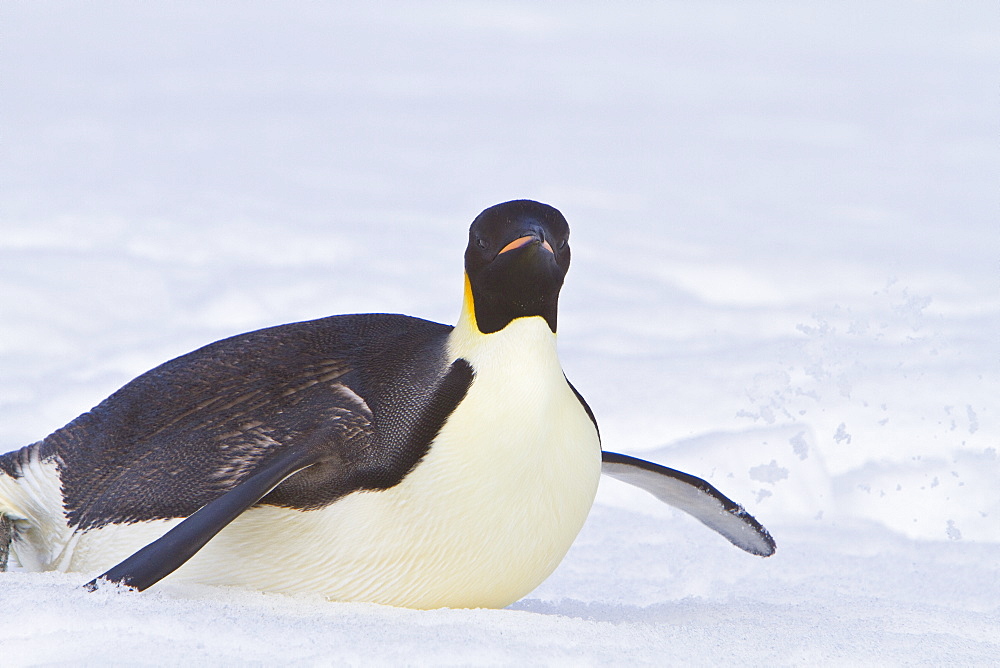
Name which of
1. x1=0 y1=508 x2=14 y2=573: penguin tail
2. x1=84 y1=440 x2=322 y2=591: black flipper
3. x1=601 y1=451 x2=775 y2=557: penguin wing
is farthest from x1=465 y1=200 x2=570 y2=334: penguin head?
x1=0 y1=508 x2=14 y2=573: penguin tail

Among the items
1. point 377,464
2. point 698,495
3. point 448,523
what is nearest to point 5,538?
point 377,464

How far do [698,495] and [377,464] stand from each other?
46.6 inches

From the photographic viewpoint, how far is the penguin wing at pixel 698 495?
3.04m

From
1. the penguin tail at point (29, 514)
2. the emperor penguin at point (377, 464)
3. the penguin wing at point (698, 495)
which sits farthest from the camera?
the penguin wing at point (698, 495)

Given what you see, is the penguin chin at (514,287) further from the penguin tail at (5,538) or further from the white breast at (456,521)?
the penguin tail at (5,538)

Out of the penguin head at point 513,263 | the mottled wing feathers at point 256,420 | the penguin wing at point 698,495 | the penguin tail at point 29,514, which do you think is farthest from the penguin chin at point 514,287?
the penguin tail at point 29,514

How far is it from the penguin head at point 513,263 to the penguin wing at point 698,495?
844 millimetres

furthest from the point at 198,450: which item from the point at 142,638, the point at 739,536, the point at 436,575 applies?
the point at 739,536

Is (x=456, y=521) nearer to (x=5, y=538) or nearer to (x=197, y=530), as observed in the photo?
(x=197, y=530)

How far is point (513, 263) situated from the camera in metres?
2.22

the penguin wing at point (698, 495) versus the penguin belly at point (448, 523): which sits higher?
the penguin belly at point (448, 523)

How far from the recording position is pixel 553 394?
7.45ft

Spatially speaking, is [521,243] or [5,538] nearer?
[521,243]

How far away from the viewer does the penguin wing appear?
3035 mm
